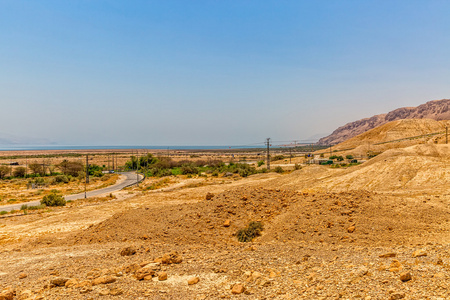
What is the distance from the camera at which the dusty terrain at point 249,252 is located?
259 inches

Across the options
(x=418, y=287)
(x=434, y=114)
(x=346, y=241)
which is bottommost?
(x=346, y=241)

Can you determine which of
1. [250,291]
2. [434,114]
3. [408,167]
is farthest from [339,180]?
[434,114]

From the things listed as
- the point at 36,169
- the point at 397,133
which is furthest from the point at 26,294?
the point at 397,133

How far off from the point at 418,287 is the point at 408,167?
88.4 ft

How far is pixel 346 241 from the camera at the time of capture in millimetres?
10773

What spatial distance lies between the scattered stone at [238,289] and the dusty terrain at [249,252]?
3 cm

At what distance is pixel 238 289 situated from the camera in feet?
21.7

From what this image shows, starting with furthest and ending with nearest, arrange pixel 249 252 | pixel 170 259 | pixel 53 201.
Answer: pixel 53 201, pixel 249 252, pixel 170 259

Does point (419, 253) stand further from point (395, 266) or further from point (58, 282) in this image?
point (58, 282)

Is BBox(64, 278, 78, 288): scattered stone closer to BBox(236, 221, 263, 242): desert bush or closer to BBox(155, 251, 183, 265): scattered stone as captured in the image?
BBox(155, 251, 183, 265): scattered stone

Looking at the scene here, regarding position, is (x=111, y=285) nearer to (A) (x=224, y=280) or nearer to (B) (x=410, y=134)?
(A) (x=224, y=280)

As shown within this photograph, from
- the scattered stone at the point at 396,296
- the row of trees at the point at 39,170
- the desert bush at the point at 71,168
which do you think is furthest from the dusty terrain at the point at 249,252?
the row of trees at the point at 39,170

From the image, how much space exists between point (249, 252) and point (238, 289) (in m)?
2.75

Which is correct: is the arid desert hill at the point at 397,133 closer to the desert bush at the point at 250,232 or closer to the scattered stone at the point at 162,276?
the desert bush at the point at 250,232
